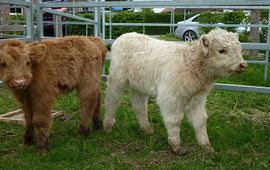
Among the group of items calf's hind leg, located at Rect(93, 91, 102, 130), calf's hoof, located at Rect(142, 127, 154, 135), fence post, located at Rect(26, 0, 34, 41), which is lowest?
calf's hoof, located at Rect(142, 127, 154, 135)

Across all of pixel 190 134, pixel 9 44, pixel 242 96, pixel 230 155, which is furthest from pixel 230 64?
pixel 242 96

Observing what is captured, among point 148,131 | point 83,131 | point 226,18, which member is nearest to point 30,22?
point 83,131

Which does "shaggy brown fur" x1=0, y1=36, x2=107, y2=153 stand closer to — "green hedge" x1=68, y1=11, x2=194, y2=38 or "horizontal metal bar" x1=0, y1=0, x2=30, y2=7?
"horizontal metal bar" x1=0, y1=0, x2=30, y2=7

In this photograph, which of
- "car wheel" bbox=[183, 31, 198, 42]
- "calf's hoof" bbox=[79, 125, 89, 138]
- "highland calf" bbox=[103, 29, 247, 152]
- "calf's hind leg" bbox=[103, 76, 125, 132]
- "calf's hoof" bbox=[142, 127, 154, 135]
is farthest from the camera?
→ "car wheel" bbox=[183, 31, 198, 42]

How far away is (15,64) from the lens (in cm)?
446

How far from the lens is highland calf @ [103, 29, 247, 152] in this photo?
4551 millimetres

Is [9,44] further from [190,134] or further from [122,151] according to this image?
[190,134]

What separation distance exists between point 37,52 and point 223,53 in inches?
85.4

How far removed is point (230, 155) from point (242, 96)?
137 inches

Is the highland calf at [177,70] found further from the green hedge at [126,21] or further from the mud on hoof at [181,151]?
the green hedge at [126,21]

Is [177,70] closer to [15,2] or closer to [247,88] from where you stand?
[247,88]

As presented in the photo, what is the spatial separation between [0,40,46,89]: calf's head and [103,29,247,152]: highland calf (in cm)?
137

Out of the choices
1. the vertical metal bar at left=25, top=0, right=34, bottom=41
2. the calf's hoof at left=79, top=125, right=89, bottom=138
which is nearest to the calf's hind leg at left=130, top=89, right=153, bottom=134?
the calf's hoof at left=79, top=125, right=89, bottom=138

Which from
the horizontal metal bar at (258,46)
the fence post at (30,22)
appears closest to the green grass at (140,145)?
the horizontal metal bar at (258,46)
